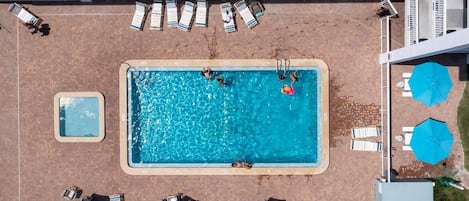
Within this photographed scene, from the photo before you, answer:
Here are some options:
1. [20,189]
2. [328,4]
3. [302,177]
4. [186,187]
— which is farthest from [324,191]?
[20,189]

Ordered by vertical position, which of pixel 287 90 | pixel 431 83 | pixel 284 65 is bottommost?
pixel 287 90

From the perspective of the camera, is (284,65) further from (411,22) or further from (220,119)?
(411,22)

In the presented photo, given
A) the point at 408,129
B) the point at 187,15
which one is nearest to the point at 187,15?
the point at 187,15

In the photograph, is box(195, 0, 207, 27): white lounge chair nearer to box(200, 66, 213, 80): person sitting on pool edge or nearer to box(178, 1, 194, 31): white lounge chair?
box(178, 1, 194, 31): white lounge chair

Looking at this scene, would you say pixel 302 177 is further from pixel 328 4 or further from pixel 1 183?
pixel 1 183

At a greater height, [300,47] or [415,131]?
[300,47]

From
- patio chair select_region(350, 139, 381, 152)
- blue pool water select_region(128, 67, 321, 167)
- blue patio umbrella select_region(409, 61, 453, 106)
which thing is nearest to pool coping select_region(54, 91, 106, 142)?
blue pool water select_region(128, 67, 321, 167)
